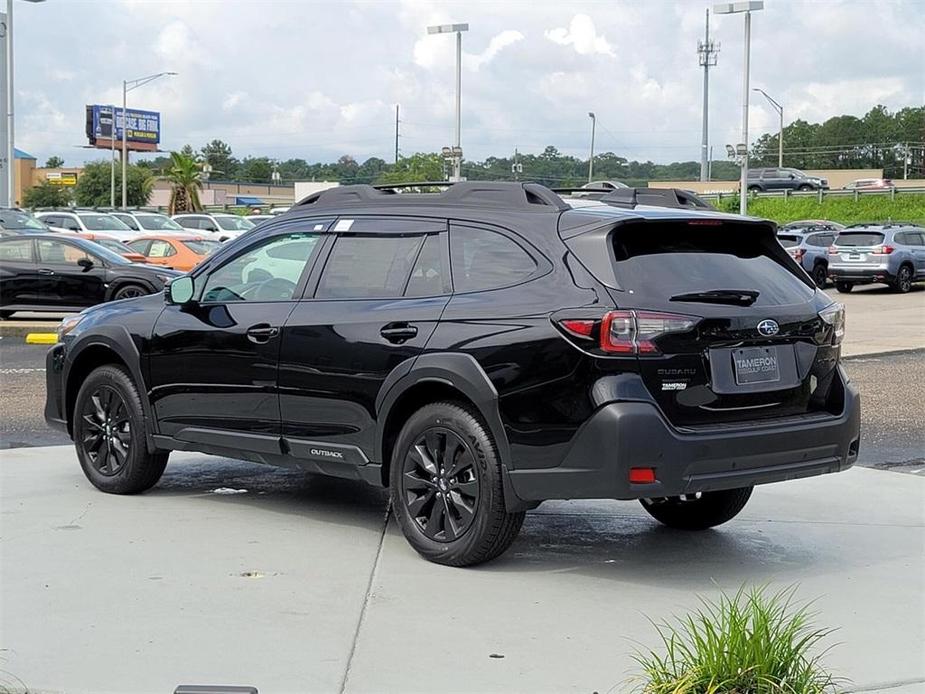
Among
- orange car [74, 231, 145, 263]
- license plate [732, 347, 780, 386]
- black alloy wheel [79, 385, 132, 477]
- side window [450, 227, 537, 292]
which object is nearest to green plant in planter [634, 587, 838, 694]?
license plate [732, 347, 780, 386]

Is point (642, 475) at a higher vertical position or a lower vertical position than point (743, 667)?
higher

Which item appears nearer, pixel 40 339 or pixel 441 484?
pixel 441 484

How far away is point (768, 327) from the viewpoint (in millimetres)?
6168

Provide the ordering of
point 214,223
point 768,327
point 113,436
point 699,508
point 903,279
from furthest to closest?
point 214,223
point 903,279
point 113,436
point 699,508
point 768,327

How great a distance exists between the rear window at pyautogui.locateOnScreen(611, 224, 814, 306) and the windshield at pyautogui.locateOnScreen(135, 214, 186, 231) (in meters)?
34.7

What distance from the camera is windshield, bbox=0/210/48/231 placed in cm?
3397

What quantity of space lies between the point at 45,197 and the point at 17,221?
83.2m

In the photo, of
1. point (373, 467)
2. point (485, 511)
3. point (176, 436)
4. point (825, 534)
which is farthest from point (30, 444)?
point (825, 534)

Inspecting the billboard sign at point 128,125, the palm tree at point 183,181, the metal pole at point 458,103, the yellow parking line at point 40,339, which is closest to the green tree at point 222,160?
the billboard sign at point 128,125

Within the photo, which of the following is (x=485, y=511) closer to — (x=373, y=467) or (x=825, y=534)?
(x=373, y=467)

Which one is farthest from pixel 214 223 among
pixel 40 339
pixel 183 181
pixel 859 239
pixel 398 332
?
pixel 183 181

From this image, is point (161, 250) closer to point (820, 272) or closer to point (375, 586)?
point (820, 272)

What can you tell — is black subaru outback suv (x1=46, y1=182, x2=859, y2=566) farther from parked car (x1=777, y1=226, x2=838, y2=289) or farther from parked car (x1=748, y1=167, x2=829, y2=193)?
parked car (x1=748, y1=167, x2=829, y2=193)

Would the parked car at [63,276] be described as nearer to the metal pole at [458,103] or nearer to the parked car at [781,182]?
the metal pole at [458,103]
